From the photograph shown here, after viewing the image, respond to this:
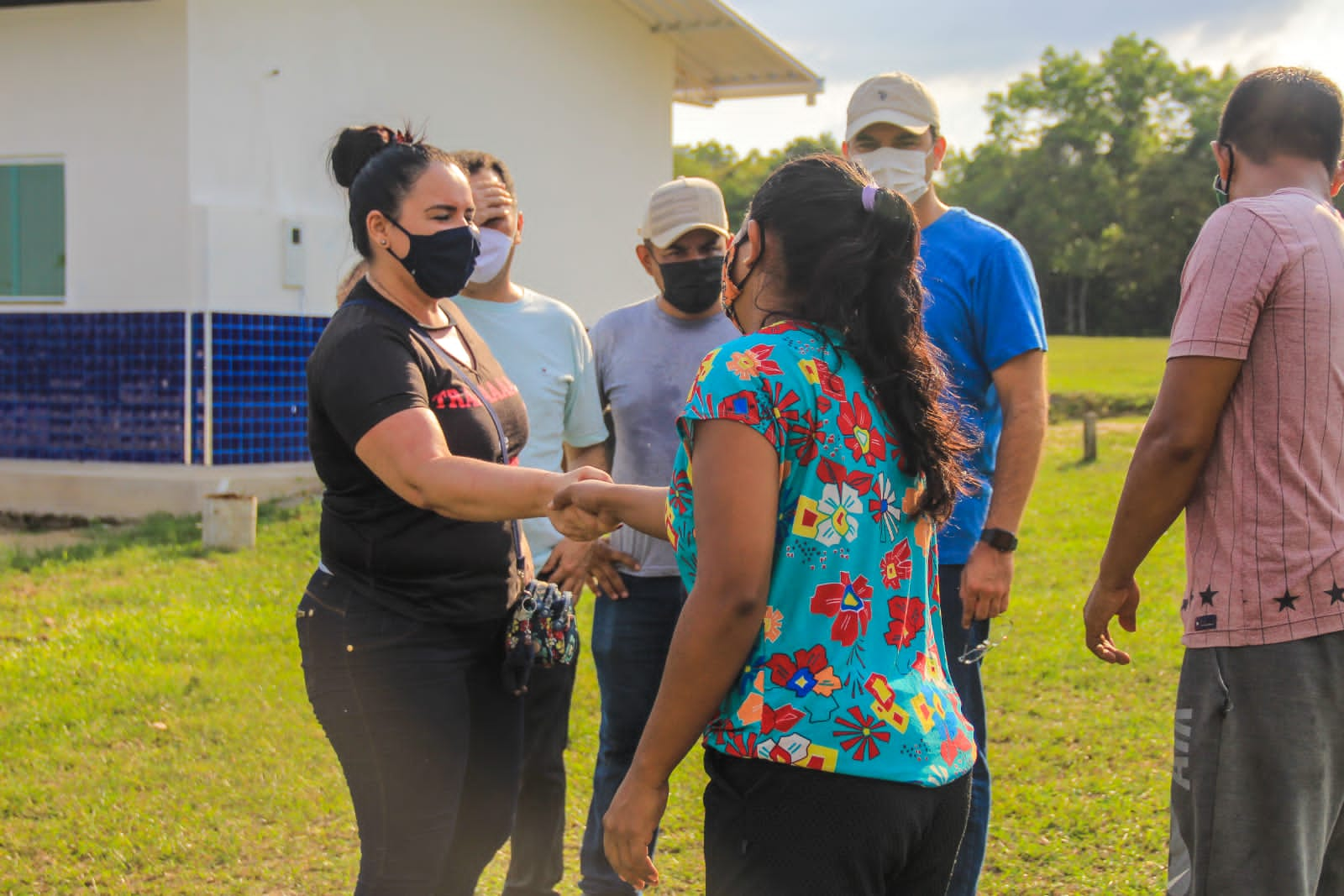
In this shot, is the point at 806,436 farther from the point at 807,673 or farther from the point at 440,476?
the point at 440,476

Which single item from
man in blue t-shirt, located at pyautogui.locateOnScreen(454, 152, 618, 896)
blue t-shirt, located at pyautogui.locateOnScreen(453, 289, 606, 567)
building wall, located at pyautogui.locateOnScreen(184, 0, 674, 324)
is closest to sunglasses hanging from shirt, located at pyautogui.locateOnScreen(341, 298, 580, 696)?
man in blue t-shirt, located at pyautogui.locateOnScreen(454, 152, 618, 896)

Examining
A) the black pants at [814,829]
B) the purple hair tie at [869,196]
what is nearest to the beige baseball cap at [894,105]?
the purple hair tie at [869,196]

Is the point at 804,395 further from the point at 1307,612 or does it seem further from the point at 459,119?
the point at 459,119

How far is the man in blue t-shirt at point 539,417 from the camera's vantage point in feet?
12.8

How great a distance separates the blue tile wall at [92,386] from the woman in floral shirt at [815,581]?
30.2 ft

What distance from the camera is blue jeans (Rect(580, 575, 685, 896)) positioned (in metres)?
4.00

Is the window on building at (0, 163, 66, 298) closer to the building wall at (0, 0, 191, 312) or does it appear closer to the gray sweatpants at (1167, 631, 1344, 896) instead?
the building wall at (0, 0, 191, 312)

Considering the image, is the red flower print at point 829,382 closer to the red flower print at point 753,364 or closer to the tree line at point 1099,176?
the red flower print at point 753,364

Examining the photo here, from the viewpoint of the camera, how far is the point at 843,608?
2.03m

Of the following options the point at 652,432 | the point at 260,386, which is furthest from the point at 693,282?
the point at 260,386

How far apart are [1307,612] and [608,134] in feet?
42.7

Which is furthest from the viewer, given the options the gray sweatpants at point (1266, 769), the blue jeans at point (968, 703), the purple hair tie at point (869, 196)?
the blue jeans at point (968, 703)

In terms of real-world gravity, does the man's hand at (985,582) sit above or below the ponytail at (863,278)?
below

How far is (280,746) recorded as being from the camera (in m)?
5.51
